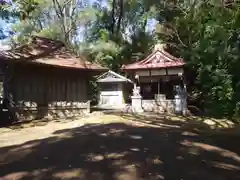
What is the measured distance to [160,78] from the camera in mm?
26281

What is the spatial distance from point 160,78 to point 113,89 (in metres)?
10.1

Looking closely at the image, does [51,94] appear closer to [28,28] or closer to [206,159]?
[206,159]

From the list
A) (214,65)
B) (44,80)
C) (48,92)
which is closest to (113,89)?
(214,65)

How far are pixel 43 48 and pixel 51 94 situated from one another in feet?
9.95

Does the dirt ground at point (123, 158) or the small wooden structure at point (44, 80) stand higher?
the small wooden structure at point (44, 80)

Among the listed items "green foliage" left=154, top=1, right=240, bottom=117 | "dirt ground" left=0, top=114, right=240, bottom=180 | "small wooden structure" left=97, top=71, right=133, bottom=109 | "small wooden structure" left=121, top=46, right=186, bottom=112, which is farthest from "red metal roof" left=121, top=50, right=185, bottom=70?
"dirt ground" left=0, top=114, right=240, bottom=180

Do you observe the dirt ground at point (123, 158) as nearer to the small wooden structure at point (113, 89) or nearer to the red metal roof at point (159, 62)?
the red metal roof at point (159, 62)

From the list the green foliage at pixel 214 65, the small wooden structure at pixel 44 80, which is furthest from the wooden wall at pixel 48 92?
the green foliage at pixel 214 65

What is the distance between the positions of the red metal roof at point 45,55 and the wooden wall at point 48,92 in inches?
20.9

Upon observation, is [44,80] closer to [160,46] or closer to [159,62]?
[159,62]

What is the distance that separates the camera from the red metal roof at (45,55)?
18009mm

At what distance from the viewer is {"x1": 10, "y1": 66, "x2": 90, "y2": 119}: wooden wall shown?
60.7ft

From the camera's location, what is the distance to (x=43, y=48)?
21.3 meters

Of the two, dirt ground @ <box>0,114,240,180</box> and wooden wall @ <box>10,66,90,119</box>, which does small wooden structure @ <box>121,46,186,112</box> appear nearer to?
wooden wall @ <box>10,66,90,119</box>
